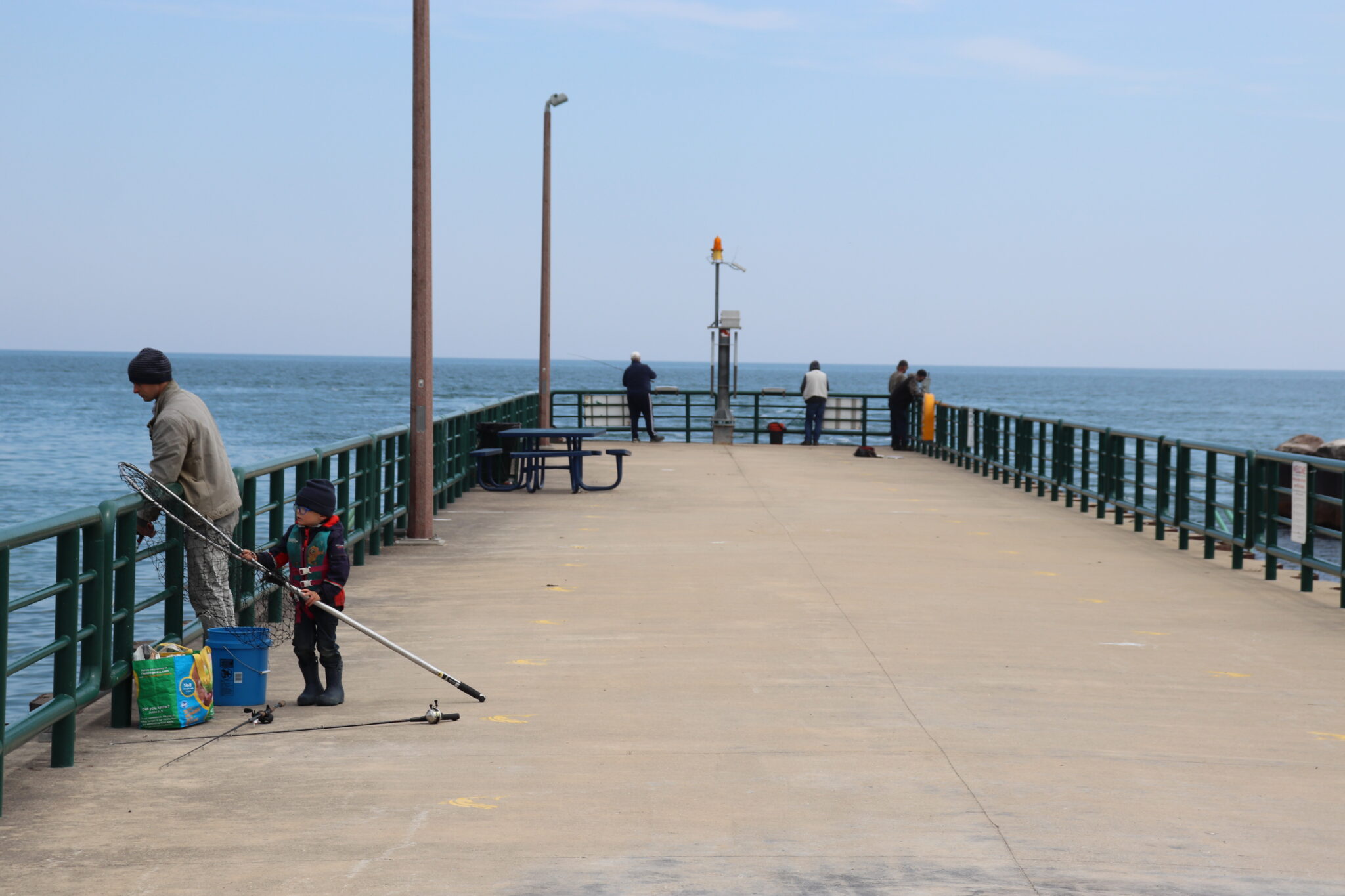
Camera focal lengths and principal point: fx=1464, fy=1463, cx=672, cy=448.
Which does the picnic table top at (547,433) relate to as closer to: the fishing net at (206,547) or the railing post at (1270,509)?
the railing post at (1270,509)

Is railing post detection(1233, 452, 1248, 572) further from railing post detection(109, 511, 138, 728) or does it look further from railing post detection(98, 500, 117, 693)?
railing post detection(98, 500, 117, 693)

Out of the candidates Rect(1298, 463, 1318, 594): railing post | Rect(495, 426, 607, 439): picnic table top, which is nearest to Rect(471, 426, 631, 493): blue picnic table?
Rect(495, 426, 607, 439): picnic table top

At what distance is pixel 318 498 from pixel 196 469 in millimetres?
684

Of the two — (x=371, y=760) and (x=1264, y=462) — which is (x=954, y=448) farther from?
(x=371, y=760)

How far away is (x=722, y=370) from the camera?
33406 mm

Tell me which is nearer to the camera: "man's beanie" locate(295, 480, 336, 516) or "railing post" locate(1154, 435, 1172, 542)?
"man's beanie" locate(295, 480, 336, 516)

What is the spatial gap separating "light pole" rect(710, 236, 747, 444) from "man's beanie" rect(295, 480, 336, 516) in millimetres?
25351

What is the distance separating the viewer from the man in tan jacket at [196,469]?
295 inches

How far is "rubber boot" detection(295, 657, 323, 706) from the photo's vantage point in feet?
25.2

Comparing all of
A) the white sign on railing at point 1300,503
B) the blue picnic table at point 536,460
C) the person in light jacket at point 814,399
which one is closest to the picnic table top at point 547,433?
the blue picnic table at point 536,460

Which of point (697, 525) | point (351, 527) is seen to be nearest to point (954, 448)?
point (697, 525)

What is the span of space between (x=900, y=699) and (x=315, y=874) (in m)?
3.76

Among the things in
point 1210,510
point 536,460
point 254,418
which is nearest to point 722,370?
point 536,460

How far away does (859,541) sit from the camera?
15.0 m
